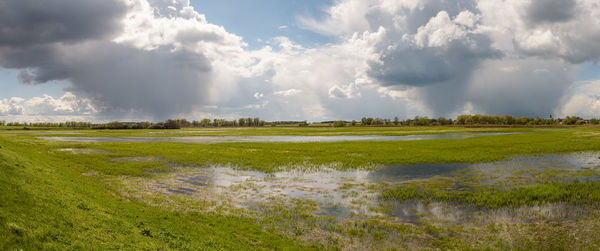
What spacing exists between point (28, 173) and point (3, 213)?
31.8 ft

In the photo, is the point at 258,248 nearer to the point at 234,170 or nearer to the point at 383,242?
the point at 383,242

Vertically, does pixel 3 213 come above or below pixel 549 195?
above

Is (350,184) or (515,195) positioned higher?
(515,195)

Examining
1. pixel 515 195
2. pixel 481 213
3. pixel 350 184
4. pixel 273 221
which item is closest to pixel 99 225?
pixel 273 221

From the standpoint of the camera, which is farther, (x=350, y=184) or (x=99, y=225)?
(x=350, y=184)

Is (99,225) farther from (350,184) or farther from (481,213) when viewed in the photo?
(481,213)

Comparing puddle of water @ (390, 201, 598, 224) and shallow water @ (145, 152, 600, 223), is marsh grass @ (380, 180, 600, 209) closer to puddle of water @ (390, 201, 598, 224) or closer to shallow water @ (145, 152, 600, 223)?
puddle of water @ (390, 201, 598, 224)

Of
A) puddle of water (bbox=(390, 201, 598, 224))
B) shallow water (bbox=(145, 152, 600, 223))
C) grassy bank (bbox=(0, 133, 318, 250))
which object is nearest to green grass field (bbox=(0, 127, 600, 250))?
grassy bank (bbox=(0, 133, 318, 250))

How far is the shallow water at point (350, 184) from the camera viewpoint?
17438mm

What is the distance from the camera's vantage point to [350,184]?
25.6m

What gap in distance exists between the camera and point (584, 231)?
540 inches

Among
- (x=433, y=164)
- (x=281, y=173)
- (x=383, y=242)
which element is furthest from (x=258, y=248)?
(x=433, y=164)

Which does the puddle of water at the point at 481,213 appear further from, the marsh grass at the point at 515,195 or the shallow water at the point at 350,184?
the marsh grass at the point at 515,195

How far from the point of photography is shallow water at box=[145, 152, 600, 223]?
1744 centimetres
